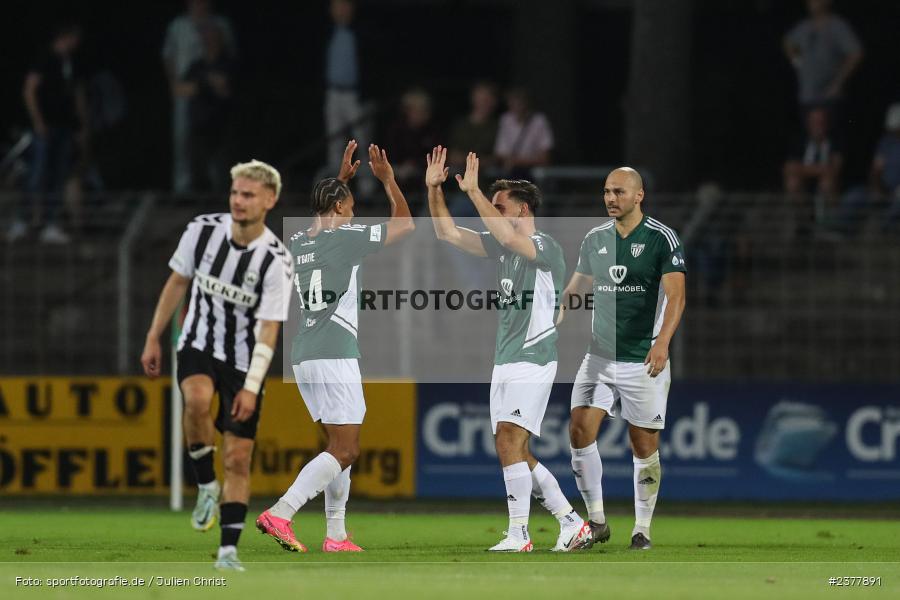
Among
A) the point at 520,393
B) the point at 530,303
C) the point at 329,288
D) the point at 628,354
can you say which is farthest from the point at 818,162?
the point at 329,288

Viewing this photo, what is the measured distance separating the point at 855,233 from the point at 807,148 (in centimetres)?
169

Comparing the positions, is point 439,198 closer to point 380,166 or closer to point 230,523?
point 380,166

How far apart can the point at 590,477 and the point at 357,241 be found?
7.21 feet

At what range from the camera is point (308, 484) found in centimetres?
1134

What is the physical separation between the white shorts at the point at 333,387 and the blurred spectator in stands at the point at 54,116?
298 inches

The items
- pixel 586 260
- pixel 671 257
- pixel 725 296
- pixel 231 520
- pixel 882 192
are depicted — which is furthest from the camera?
pixel 882 192

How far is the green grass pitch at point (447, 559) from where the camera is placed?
902 cm

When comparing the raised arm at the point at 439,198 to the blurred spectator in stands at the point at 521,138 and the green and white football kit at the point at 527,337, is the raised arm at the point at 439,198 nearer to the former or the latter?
the green and white football kit at the point at 527,337

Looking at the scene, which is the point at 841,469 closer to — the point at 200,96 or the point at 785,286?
the point at 785,286

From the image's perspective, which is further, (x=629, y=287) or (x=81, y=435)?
(x=81, y=435)

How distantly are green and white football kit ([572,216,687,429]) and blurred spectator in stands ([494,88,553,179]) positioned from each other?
6809mm

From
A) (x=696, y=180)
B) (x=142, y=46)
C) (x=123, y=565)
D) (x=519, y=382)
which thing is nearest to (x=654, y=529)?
(x=519, y=382)

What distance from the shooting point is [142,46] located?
24922 millimetres

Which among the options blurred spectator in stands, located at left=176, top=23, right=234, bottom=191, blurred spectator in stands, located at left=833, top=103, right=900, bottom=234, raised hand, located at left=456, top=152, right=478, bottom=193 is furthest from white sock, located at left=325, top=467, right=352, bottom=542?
blurred spectator in stands, located at left=176, top=23, right=234, bottom=191
